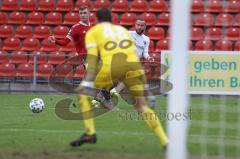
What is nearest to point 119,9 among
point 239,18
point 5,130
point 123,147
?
point 239,18

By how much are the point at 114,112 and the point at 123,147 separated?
4.19 metres

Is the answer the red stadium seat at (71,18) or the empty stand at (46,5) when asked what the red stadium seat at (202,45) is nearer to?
the red stadium seat at (71,18)

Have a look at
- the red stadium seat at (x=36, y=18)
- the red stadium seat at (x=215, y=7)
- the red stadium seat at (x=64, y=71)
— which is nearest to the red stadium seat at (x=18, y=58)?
the red stadium seat at (x=64, y=71)

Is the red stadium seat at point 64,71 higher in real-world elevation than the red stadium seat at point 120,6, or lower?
lower

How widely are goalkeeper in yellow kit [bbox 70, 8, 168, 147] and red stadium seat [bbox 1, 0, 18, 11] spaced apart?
12.8 metres

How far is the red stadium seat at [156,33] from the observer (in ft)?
60.4

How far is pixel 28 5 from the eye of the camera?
20.7 m

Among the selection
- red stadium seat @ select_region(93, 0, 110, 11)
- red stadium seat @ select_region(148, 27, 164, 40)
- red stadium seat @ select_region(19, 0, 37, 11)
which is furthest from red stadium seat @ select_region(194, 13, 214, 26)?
red stadium seat @ select_region(19, 0, 37, 11)

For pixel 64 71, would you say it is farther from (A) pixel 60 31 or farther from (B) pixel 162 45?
(B) pixel 162 45

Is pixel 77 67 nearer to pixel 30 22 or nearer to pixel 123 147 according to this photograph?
pixel 30 22

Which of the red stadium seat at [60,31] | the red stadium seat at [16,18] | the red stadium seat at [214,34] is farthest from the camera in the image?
the red stadium seat at [16,18]

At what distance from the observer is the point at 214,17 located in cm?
1891

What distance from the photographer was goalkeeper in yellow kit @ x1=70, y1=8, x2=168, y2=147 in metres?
7.71

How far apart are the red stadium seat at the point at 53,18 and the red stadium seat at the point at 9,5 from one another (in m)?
1.53
